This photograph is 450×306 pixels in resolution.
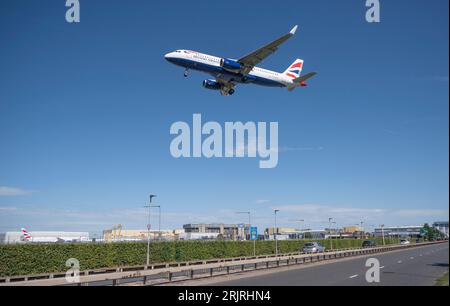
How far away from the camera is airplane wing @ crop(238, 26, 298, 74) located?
3762 cm

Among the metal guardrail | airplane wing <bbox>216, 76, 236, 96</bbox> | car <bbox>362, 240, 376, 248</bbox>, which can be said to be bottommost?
car <bbox>362, 240, 376, 248</bbox>

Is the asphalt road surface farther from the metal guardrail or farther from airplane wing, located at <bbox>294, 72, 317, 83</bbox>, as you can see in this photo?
airplane wing, located at <bbox>294, 72, 317, 83</bbox>

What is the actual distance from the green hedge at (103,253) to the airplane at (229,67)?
21.9 meters

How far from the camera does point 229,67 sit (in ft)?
130

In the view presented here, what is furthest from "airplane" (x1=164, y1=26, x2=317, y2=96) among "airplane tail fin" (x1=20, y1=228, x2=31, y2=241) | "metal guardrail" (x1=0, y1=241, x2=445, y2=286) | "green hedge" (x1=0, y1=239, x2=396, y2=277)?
"airplane tail fin" (x1=20, y1=228, x2=31, y2=241)

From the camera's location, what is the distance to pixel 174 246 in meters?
54.2

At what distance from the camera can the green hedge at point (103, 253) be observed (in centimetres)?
3694

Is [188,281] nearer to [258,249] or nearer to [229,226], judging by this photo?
[258,249]

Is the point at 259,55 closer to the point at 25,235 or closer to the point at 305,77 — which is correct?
the point at 305,77

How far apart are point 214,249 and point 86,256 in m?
21.9

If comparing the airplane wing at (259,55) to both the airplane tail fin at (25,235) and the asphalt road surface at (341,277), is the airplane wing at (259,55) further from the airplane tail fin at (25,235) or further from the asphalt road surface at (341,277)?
the airplane tail fin at (25,235)

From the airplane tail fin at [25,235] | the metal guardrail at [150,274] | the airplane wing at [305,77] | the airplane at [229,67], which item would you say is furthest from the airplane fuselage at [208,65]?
the airplane tail fin at [25,235]
